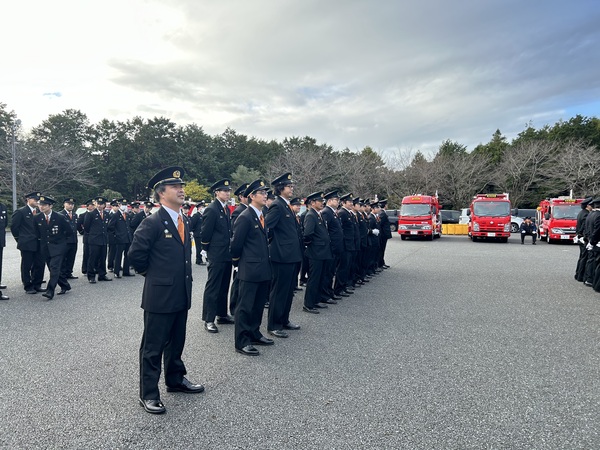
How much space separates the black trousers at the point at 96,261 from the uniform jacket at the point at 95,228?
123 mm

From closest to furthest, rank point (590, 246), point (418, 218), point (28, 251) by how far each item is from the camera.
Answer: point (28, 251) < point (590, 246) < point (418, 218)

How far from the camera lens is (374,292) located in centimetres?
845

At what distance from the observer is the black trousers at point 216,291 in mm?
5699

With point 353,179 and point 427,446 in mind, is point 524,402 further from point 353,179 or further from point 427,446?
point 353,179

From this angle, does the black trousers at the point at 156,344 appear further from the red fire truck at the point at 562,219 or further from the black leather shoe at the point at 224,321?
the red fire truck at the point at 562,219

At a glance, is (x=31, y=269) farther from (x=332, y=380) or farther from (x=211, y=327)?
(x=332, y=380)

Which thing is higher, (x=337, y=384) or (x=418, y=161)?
(x=418, y=161)

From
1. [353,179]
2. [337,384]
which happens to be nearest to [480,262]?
[337,384]

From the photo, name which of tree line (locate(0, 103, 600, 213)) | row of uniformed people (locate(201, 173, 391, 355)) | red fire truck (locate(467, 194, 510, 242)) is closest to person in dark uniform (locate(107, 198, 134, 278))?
row of uniformed people (locate(201, 173, 391, 355))

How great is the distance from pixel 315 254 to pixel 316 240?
0.79ft

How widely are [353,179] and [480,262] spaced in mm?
26358

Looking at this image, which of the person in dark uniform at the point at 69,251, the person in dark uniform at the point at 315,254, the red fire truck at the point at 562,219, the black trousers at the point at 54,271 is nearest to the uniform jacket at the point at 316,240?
the person in dark uniform at the point at 315,254

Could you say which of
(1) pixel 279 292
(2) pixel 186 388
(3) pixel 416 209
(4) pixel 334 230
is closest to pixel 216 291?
(1) pixel 279 292

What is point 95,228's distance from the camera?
9477mm
